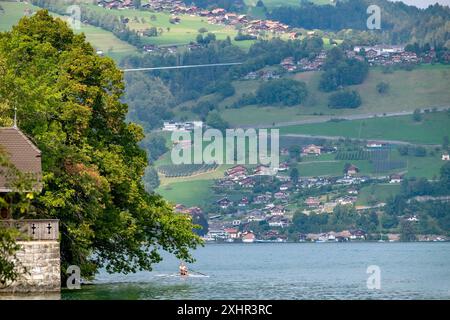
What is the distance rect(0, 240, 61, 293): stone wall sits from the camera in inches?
2322

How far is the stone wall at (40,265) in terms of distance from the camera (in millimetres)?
58969

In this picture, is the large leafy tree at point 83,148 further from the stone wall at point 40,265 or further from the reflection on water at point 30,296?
the reflection on water at point 30,296

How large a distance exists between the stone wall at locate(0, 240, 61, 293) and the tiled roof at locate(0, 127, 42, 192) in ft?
9.04

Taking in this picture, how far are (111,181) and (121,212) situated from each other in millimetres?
1718

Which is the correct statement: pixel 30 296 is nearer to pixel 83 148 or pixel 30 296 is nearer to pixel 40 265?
pixel 40 265

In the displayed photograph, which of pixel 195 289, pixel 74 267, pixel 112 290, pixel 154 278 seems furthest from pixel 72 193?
pixel 154 278

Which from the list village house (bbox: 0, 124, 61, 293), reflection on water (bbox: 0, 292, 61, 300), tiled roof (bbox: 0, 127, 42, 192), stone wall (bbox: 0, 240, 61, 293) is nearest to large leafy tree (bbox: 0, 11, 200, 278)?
tiled roof (bbox: 0, 127, 42, 192)

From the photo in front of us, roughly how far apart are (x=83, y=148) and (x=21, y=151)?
7919mm

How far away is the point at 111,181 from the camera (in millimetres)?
69438

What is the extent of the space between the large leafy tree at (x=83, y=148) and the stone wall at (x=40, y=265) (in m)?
3.18

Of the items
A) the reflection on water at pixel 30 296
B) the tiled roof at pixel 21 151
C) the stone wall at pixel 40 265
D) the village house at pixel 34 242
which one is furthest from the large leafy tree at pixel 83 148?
the reflection on water at pixel 30 296

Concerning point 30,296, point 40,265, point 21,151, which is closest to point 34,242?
point 40,265

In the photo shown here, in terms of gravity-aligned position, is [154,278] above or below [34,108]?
below
